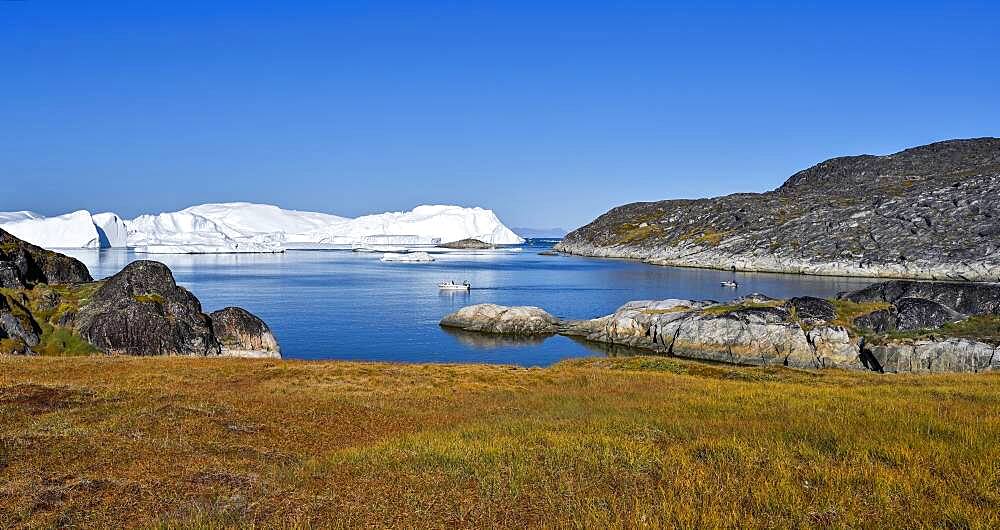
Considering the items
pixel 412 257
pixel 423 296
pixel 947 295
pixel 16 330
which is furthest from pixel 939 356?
pixel 412 257

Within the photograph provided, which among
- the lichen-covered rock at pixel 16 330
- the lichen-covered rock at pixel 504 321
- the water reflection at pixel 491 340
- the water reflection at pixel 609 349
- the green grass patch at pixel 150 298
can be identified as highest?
the green grass patch at pixel 150 298

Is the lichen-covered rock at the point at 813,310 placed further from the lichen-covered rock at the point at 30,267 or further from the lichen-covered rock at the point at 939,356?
the lichen-covered rock at the point at 30,267

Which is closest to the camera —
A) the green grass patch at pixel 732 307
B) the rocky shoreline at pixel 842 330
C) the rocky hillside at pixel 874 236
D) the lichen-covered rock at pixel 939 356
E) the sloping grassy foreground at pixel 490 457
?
the sloping grassy foreground at pixel 490 457

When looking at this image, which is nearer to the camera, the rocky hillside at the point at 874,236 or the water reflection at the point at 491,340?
the water reflection at the point at 491,340

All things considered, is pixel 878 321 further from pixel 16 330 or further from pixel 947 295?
pixel 16 330

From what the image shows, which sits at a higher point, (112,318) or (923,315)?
(112,318)

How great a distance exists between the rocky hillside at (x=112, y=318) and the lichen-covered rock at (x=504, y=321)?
24.2m

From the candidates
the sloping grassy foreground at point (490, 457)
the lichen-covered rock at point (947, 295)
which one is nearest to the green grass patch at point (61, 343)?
the sloping grassy foreground at point (490, 457)

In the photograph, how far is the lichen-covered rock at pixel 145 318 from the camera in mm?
38188

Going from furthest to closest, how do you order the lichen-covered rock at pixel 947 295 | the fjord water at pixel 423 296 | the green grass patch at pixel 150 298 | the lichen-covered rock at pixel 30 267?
1. the fjord water at pixel 423 296
2. the lichen-covered rock at pixel 947 295
3. the lichen-covered rock at pixel 30 267
4. the green grass patch at pixel 150 298

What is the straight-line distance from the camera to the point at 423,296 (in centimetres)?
9394

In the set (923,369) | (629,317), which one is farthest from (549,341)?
(923,369)

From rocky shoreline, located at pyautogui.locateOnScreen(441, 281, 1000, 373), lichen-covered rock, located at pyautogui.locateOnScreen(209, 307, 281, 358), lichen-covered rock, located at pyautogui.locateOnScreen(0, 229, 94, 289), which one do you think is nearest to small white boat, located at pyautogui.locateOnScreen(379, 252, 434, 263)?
rocky shoreline, located at pyautogui.locateOnScreen(441, 281, 1000, 373)

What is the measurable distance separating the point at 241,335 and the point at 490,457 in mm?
35305
